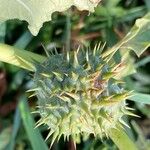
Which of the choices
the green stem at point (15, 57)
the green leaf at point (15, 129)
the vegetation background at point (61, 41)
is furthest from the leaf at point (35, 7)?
the green leaf at point (15, 129)

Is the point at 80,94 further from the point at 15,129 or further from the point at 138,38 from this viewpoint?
the point at 15,129

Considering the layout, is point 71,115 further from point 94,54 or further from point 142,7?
point 142,7

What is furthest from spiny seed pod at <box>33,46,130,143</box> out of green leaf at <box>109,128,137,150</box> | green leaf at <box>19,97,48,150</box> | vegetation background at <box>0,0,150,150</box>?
vegetation background at <box>0,0,150,150</box>

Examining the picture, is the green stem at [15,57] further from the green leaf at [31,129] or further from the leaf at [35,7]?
the green leaf at [31,129]

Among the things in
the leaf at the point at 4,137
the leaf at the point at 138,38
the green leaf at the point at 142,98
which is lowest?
the green leaf at the point at 142,98

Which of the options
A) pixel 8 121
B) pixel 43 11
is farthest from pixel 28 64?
pixel 8 121

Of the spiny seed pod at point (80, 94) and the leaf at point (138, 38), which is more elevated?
the leaf at point (138, 38)
